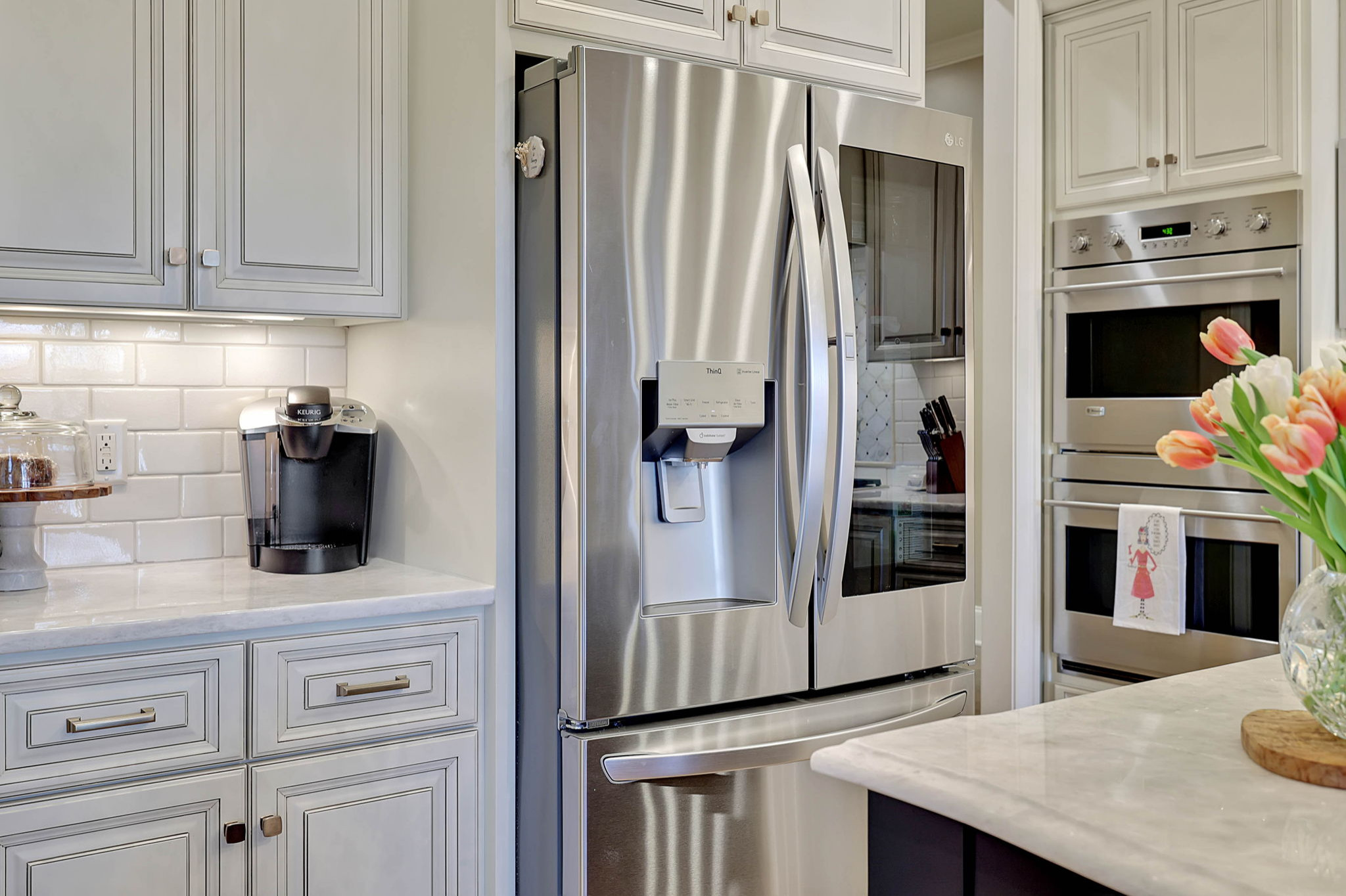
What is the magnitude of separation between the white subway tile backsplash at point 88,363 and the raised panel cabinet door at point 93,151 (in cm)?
37

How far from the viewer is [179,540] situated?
2.36 metres

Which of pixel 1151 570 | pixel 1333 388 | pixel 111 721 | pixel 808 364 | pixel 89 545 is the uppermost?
pixel 808 364

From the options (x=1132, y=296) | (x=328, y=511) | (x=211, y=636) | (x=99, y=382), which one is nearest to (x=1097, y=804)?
(x=211, y=636)

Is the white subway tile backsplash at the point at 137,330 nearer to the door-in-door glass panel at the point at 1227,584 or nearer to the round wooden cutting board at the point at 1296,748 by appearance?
the round wooden cutting board at the point at 1296,748

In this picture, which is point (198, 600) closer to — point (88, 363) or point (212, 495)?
point (212, 495)

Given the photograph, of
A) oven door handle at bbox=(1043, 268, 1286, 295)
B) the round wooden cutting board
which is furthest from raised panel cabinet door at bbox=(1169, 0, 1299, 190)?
the round wooden cutting board

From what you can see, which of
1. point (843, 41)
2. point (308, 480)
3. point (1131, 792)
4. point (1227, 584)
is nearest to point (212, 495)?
point (308, 480)

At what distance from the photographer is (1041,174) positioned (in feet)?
10.5

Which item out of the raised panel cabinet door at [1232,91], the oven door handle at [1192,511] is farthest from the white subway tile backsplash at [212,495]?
the raised panel cabinet door at [1232,91]

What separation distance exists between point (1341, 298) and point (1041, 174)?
888mm

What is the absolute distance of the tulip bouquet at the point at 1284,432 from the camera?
86cm

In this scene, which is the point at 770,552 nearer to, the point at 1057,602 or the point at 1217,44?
the point at 1057,602

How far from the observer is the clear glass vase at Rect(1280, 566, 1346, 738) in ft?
3.16

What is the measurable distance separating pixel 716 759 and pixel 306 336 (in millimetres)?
1354
